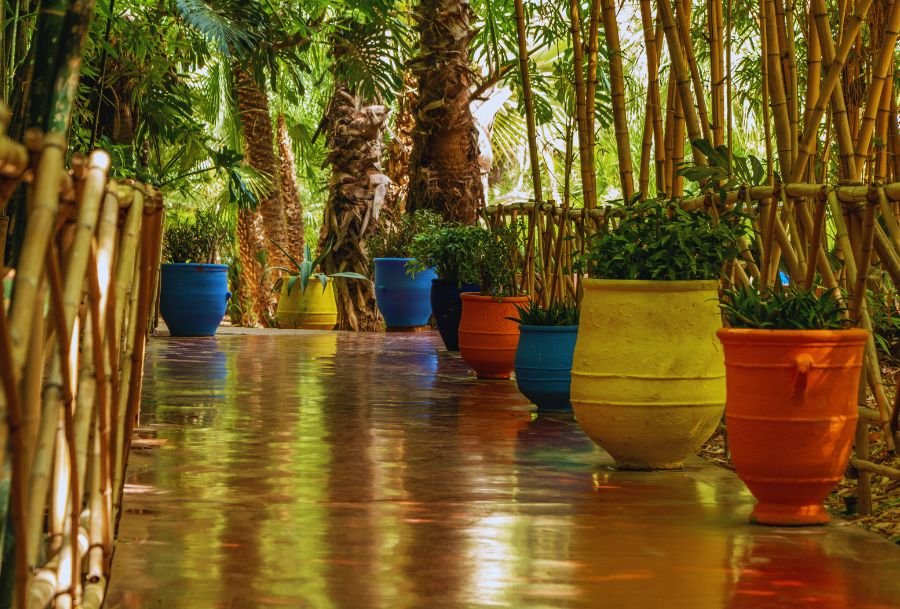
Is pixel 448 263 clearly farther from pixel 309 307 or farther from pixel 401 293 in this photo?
pixel 309 307

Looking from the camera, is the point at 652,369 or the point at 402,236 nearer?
the point at 652,369

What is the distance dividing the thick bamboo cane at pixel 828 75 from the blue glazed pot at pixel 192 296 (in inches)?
273

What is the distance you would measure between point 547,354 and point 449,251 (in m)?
3.00

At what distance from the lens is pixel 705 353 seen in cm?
422

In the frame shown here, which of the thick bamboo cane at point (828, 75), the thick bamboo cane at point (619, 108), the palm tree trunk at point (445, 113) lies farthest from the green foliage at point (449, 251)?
the thick bamboo cane at point (828, 75)

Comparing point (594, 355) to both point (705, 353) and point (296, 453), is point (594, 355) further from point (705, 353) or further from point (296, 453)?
point (296, 453)

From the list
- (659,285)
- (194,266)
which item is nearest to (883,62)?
(659,285)

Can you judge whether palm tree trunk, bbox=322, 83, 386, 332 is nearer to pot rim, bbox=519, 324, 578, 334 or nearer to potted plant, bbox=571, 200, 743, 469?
pot rim, bbox=519, 324, 578, 334

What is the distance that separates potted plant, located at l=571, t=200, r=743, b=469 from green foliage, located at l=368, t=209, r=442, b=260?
5.88 meters

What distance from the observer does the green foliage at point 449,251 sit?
8.24 metres

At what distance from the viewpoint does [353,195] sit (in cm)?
1251

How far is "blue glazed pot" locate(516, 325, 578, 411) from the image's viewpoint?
5664 mm

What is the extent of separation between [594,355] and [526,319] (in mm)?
1560

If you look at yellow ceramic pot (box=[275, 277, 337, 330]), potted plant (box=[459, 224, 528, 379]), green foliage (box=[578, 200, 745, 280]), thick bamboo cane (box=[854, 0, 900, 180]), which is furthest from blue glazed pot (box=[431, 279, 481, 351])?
thick bamboo cane (box=[854, 0, 900, 180])
